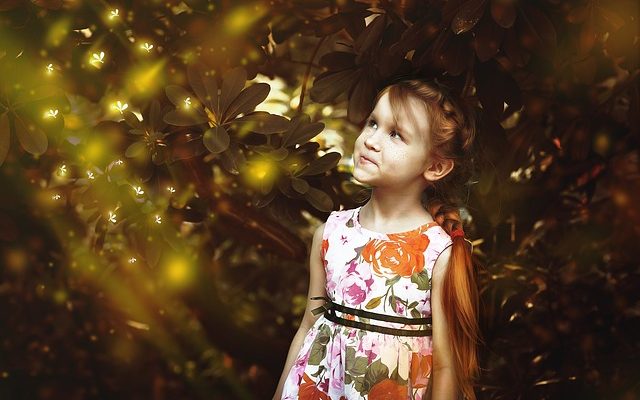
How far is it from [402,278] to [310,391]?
0.29 metres

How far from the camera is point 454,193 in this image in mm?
1694

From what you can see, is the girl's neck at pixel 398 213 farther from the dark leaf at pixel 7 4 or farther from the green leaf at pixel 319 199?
the dark leaf at pixel 7 4

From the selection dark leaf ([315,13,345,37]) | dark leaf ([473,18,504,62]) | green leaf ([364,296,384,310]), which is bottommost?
green leaf ([364,296,384,310])

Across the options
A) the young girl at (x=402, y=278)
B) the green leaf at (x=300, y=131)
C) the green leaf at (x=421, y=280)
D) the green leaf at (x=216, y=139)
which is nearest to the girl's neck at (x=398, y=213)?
the young girl at (x=402, y=278)

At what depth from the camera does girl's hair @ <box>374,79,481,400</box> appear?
1512 mm

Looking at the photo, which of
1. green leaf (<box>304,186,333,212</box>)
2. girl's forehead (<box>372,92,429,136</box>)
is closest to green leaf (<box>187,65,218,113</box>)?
green leaf (<box>304,186,333,212</box>)

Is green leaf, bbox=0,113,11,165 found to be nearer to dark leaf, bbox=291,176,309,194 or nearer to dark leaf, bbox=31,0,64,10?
dark leaf, bbox=31,0,64,10

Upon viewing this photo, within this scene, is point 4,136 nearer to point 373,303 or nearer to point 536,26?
point 373,303

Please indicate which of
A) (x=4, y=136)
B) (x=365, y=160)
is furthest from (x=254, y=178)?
(x=4, y=136)

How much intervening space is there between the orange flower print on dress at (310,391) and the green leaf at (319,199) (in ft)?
1.19

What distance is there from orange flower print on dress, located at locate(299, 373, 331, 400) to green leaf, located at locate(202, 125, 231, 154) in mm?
484

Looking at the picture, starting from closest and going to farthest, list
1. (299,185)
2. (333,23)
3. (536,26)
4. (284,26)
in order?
(536,26)
(299,185)
(333,23)
(284,26)

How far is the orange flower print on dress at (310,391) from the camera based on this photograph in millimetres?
1604

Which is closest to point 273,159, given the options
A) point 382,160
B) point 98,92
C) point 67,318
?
point 382,160
